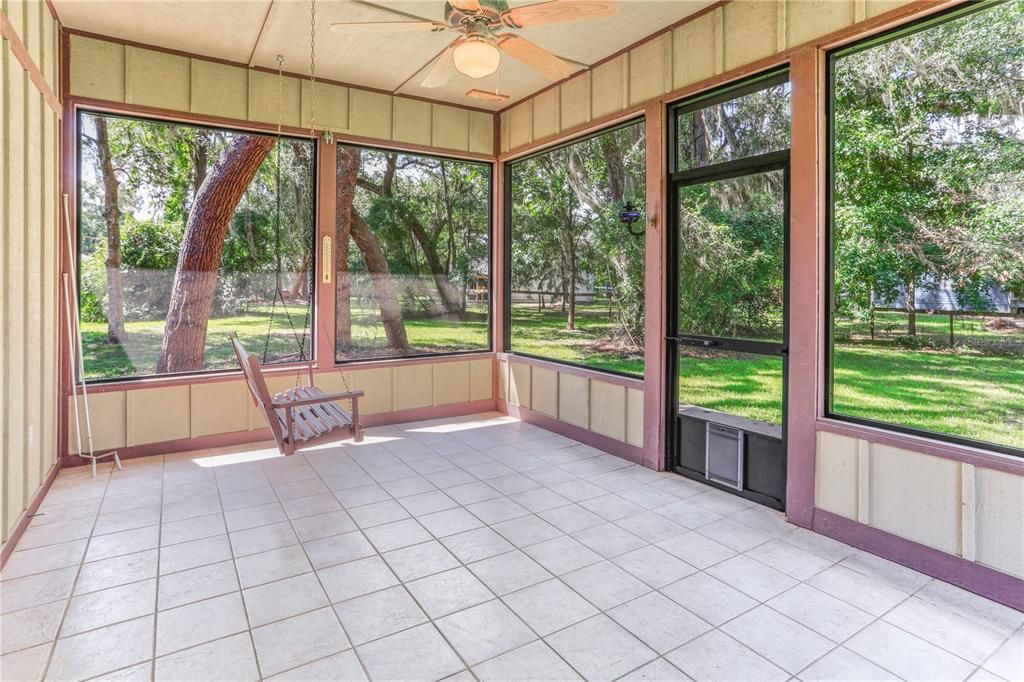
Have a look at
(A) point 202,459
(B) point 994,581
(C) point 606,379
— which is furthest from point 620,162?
(A) point 202,459

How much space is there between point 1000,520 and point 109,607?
408cm

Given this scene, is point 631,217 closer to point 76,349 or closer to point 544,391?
point 544,391

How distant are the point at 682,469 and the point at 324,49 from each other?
4485mm

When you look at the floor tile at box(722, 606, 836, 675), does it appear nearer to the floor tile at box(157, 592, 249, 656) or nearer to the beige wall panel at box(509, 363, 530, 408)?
the floor tile at box(157, 592, 249, 656)

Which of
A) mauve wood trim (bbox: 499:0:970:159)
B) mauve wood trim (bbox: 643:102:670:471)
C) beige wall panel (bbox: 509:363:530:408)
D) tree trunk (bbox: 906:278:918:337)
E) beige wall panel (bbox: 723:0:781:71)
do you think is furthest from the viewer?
beige wall panel (bbox: 509:363:530:408)

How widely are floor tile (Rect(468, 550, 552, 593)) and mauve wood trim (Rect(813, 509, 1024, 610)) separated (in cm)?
174

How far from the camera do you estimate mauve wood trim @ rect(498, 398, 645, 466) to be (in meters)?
4.63

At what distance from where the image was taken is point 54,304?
4.05 m

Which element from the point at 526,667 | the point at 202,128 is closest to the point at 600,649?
the point at 526,667

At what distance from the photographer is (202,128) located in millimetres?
4844

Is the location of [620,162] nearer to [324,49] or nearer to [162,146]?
[324,49]

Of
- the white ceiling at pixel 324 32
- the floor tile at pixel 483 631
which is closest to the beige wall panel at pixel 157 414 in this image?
the white ceiling at pixel 324 32

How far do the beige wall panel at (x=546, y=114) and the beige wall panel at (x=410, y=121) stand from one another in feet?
3.86

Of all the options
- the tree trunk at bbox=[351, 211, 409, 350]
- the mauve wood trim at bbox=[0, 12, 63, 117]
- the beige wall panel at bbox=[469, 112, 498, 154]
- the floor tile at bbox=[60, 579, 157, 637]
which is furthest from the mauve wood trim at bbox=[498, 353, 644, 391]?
the mauve wood trim at bbox=[0, 12, 63, 117]
